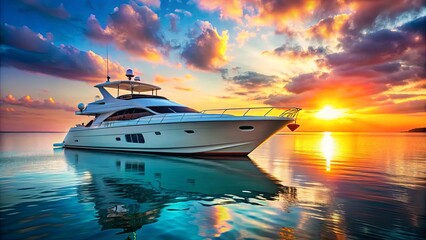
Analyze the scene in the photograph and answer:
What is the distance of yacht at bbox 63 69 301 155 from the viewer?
13227mm

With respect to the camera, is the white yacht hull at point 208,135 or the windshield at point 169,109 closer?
the white yacht hull at point 208,135

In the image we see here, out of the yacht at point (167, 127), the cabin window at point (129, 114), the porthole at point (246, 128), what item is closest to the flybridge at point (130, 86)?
→ the yacht at point (167, 127)

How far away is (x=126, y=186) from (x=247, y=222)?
439 cm

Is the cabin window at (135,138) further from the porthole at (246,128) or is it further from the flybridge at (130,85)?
the porthole at (246,128)

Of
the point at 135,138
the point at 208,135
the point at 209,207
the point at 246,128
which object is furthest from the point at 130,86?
the point at 209,207

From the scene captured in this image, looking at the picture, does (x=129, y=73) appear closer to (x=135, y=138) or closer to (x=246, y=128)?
(x=135, y=138)

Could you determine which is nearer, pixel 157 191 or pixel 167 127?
pixel 157 191

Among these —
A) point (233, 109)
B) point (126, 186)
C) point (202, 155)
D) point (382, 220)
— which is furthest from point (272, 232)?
point (202, 155)

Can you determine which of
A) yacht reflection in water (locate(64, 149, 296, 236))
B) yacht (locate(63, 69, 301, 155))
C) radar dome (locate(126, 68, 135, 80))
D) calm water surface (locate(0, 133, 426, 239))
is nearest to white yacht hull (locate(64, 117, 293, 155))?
yacht (locate(63, 69, 301, 155))

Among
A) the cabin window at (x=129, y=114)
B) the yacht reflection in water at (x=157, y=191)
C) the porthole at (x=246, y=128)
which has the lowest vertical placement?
the yacht reflection in water at (x=157, y=191)

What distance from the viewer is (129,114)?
16844 millimetres

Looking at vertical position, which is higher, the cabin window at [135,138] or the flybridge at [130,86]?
the flybridge at [130,86]

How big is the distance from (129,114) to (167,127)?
4.38 m

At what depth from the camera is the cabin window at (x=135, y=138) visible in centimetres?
1558
